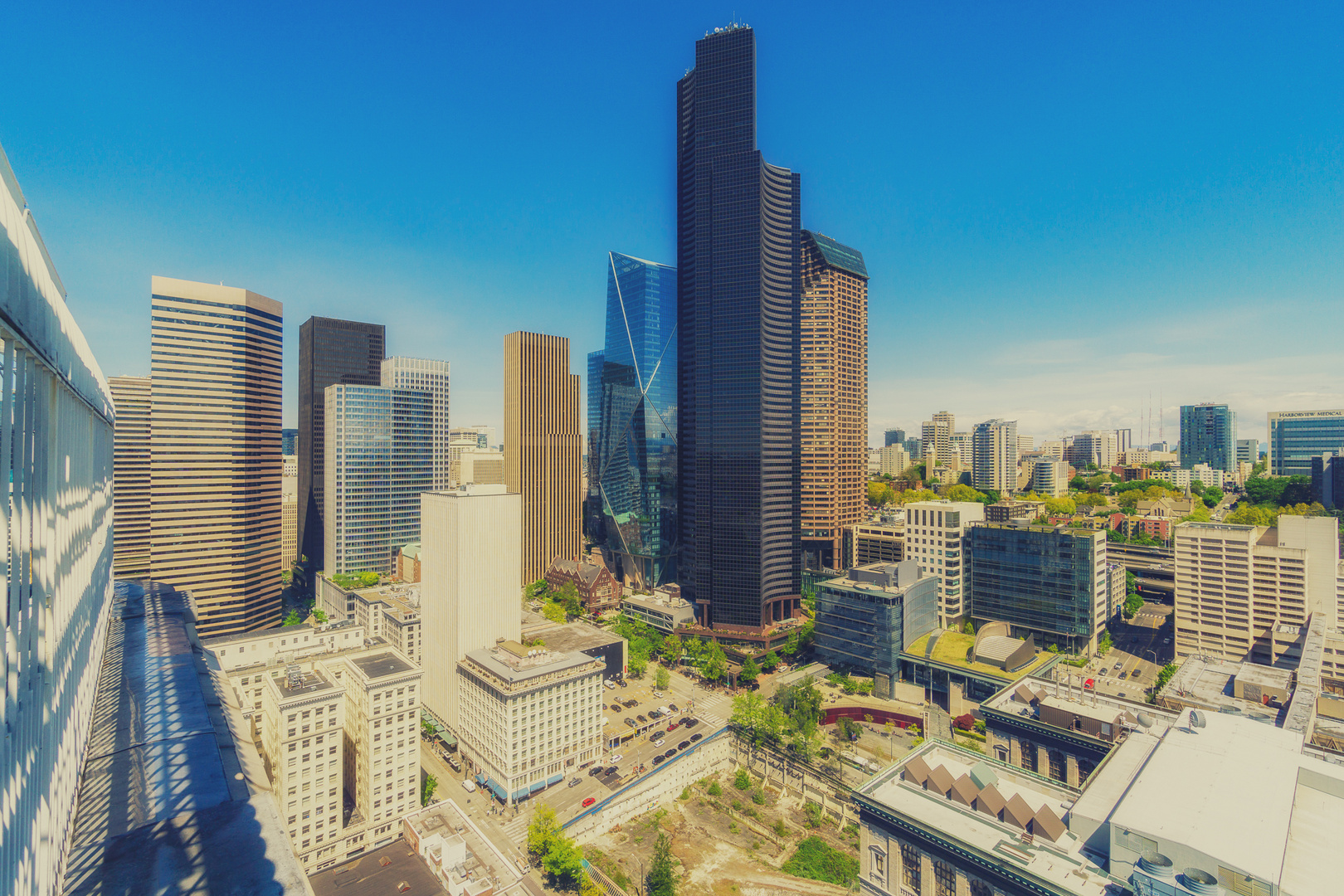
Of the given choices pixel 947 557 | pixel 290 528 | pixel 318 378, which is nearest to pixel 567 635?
pixel 947 557

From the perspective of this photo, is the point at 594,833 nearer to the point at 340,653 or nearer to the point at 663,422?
the point at 340,653

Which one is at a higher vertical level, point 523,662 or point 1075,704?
point 1075,704

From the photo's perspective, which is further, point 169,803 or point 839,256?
point 839,256

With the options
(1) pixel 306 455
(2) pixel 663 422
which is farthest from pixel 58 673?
(1) pixel 306 455

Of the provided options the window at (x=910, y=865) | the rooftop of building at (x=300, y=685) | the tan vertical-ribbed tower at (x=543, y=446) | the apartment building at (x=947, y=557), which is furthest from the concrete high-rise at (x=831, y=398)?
the rooftop of building at (x=300, y=685)

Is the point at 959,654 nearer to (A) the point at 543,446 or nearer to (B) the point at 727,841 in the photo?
(B) the point at 727,841

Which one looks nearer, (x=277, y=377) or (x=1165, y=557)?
(x=277, y=377)

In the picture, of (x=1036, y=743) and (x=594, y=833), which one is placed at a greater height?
(x=1036, y=743)
